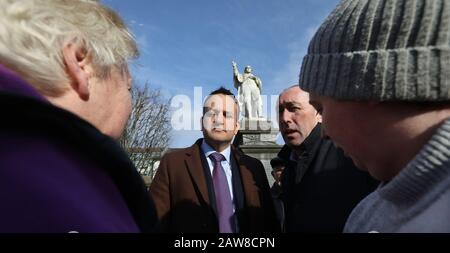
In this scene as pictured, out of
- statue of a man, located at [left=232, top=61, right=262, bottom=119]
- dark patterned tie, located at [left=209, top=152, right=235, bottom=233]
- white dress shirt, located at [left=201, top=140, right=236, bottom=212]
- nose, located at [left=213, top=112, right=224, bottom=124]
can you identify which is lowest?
dark patterned tie, located at [left=209, top=152, right=235, bottom=233]

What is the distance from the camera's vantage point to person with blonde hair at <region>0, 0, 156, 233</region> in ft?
2.23

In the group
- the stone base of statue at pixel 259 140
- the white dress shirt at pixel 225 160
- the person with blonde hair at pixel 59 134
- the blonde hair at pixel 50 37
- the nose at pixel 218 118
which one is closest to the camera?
the person with blonde hair at pixel 59 134

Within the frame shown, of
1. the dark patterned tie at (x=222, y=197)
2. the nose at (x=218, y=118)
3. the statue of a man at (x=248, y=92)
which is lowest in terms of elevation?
the dark patterned tie at (x=222, y=197)

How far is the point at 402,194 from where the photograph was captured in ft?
3.30

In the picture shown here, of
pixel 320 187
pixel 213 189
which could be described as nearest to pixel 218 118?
pixel 213 189

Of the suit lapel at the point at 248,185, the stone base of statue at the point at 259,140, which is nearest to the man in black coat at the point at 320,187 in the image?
the suit lapel at the point at 248,185

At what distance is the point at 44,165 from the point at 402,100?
82 cm

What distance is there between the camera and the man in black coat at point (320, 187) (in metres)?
2.20

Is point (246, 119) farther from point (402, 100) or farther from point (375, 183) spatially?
point (402, 100)

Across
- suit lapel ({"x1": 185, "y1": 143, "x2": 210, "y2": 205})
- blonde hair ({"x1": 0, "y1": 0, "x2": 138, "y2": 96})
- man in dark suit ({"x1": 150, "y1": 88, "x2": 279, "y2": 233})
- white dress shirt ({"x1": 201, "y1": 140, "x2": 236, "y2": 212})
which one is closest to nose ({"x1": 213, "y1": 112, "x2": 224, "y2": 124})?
man in dark suit ({"x1": 150, "y1": 88, "x2": 279, "y2": 233})

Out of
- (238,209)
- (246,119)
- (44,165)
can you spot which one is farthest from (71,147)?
(246,119)

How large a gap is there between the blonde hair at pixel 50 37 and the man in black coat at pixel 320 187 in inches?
58.5

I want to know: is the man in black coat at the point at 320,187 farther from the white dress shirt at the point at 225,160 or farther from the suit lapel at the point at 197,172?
the suit lapel at the point at 197,172

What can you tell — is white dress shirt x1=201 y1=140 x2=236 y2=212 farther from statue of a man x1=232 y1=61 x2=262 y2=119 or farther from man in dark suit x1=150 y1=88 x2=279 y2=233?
statue of a man x1=232 y1=61 x2=262 y2=119
